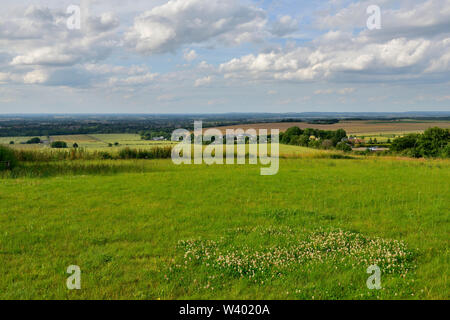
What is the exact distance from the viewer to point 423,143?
6406cm

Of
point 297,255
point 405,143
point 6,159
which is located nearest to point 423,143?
point 405,143

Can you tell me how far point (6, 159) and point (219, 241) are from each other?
2328 centimetres

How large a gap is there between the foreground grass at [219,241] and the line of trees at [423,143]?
5161 cm

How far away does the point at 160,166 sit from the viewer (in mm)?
28969

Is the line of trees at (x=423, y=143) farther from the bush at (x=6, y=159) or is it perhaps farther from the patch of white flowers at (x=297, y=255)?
the bush at (x=6, y=159)

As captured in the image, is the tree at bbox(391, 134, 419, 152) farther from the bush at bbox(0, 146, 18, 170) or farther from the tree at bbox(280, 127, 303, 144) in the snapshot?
the bush at bbox(0, 146, 18, 170)

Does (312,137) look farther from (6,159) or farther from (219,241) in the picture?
(219,241)

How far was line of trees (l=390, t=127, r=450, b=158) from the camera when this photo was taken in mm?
60856

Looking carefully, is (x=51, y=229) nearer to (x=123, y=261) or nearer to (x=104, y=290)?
(x=123, y=261)

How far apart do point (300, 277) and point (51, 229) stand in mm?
7789

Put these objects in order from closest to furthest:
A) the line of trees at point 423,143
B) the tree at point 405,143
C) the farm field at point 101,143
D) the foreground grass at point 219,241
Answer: the foreground grass at point 219,241 → the farm field at point 101,143 → the line of trees at point 423,143 → the tree at point 405,143

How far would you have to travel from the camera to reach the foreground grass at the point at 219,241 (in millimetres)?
6453

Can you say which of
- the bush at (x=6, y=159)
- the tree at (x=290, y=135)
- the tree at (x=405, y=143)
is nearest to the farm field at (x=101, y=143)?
the bush at (x=6, y=159)
